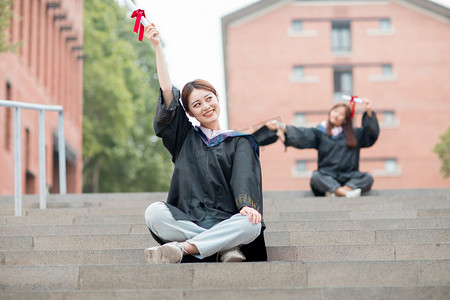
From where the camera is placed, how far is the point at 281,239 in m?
6.39

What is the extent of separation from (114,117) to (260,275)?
27402 millimetres

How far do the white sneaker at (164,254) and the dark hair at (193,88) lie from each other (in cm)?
117

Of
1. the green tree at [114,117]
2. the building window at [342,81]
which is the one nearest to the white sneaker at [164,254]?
the green tree at [114,117]

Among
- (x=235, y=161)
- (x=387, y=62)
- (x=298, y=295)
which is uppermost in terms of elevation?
(x=387, y=62)

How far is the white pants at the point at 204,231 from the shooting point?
5344 mm

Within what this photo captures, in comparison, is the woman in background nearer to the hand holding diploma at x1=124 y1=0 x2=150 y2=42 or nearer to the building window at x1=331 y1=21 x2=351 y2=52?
the hand holding diploma at x1=124 y1=0 x2=150 y2=42

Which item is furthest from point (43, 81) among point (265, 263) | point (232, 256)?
point (265, 263)

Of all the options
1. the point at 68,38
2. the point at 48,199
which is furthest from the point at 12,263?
the point at 68,38

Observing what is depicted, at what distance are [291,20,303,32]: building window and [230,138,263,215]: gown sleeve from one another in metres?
34.3

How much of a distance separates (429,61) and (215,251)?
35.7 m

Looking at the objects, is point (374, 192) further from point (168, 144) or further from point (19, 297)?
point (19, 297)

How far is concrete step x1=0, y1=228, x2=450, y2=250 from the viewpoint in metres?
6.25

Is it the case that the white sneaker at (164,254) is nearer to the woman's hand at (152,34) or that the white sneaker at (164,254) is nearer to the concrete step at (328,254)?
the concrete step at (328,254)

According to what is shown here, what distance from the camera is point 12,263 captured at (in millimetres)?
5848
